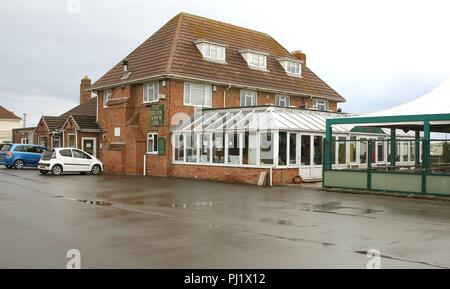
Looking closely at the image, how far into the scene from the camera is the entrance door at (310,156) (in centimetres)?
2362

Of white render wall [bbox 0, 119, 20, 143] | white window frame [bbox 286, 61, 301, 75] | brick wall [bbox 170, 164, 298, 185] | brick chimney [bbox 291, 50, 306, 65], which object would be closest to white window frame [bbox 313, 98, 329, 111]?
white window frame [bbox 286, 61, 301, 75]

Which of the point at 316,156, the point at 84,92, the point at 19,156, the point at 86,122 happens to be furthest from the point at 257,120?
the point at 84,92

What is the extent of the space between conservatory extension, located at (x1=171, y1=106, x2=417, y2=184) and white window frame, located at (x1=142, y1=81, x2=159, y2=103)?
2.42 metres

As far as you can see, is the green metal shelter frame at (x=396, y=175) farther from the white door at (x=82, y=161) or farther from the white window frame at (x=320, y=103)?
the white window frame at (x=320, y=103)

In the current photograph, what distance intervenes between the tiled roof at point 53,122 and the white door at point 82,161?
36.1 ft

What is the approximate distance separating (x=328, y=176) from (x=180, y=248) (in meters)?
12.1

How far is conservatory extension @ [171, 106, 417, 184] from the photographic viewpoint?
2241 cm

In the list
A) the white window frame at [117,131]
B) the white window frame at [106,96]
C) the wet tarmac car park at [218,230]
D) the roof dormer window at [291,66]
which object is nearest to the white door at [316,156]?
the wet tarmac car park at [218,230]

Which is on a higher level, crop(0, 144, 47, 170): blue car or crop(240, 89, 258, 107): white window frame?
crop(240, 89, 258, 107): white window frame

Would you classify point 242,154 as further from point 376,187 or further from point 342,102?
point 342,102

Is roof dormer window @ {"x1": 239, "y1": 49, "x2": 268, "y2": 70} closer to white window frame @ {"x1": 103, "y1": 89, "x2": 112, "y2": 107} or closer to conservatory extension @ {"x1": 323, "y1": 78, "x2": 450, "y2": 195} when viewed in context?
white window frame @ {"x1": 103, "y1": 89, "x2": 112, "y2": 107}

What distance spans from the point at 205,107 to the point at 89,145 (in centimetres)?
945

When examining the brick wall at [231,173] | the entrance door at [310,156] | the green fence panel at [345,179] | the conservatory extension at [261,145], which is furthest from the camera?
the entrance door at [310,156]

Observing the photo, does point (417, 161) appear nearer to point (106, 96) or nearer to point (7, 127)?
point (106, 96)
